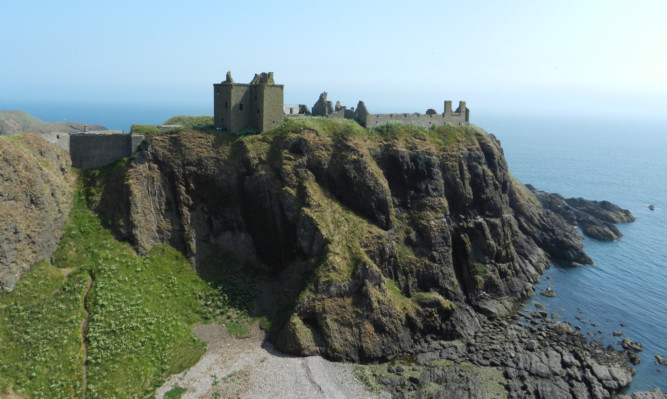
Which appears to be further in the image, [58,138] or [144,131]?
[144,131]

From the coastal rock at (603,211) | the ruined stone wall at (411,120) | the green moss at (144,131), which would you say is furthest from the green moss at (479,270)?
the coastal rock at (603,211)

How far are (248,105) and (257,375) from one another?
37.3 m

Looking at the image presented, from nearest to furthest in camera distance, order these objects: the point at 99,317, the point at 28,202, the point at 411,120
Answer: the point at 99,317 < the point at 28,202 < the point at 411,120

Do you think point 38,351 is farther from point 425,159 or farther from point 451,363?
point 425,159

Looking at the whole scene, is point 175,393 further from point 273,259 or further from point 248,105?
point 248,105

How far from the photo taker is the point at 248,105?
60.8m

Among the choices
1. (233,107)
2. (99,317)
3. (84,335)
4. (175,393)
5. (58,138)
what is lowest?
(175,393)

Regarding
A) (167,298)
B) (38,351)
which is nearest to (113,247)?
(167,298)

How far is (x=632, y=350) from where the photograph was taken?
49.4m

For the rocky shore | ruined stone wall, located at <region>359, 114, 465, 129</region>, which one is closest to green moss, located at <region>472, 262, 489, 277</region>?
the rocky shore

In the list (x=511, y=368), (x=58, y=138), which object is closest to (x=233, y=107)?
(x=58, y=138)

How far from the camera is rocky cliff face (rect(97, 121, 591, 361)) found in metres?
47.7

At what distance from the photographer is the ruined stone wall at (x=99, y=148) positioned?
177 ft

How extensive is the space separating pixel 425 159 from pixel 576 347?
30.9m
